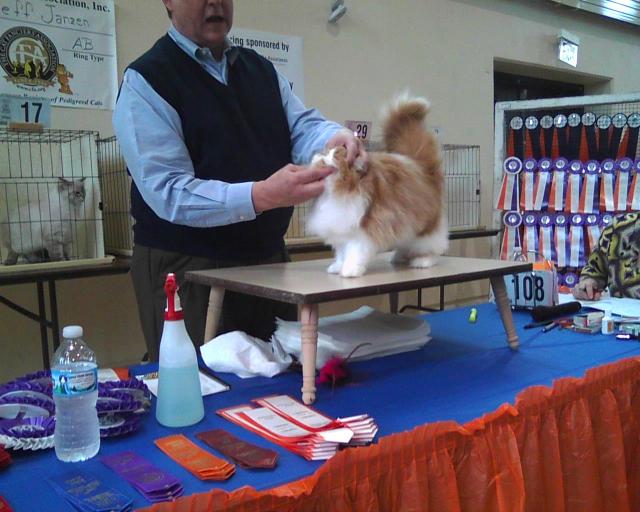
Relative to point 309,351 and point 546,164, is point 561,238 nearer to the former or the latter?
point 546,164

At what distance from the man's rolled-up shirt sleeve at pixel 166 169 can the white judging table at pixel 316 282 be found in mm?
132

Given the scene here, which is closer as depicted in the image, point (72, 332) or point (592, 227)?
point (72, 332)

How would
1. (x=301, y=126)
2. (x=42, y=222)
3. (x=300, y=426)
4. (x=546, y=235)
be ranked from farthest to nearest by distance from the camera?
(x=546, y=235) < (x=42, y=222) < (x=301, y=126) < (x=300, y=426)

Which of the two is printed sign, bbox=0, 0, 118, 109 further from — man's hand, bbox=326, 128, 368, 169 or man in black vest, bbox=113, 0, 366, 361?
man's hand, bbox=326, 128, 368, 169

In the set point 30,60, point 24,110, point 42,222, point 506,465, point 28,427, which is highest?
point 30,60

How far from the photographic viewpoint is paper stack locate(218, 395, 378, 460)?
79 centimetres

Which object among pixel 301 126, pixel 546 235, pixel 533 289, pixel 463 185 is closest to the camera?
pixel 301 126

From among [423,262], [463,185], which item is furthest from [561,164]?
[423,262]

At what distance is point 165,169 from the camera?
117cm

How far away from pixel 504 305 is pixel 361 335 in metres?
0.34

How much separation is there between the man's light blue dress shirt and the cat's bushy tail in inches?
16.0

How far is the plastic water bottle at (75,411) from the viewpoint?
753 mm

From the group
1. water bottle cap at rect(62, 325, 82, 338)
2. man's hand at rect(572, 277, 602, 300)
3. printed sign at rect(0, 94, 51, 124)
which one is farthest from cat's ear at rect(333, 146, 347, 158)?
printed sign at rect(0, 94, 51, 124)

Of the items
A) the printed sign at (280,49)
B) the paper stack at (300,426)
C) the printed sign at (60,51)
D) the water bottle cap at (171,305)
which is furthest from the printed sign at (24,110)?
the paper stack at (300,426)
